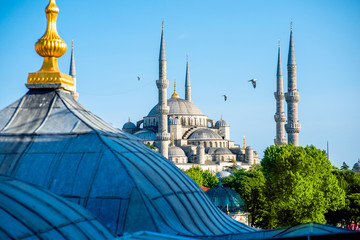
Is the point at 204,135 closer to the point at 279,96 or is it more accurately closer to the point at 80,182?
the point at 279,96

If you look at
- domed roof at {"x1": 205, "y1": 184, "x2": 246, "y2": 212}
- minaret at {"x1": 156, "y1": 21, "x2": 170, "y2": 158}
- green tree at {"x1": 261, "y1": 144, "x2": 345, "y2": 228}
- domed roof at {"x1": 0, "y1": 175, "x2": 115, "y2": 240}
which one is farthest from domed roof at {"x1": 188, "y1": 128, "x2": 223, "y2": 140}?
domed roof at {"x1": 0, "y1": 175, "x2": 115, "y2": 240}

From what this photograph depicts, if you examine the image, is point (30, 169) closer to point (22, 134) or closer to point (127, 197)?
point (22, 134)

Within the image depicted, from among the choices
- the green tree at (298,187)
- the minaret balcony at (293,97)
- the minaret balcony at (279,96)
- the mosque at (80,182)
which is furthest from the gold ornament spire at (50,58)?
the minaret balcony at (279,96)

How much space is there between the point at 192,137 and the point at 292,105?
36.3 meters

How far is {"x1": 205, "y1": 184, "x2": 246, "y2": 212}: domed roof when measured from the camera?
32.5 meters

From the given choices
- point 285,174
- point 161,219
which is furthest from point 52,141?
point 285,174

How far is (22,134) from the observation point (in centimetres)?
922

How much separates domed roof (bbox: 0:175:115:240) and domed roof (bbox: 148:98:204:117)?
77.0 meters

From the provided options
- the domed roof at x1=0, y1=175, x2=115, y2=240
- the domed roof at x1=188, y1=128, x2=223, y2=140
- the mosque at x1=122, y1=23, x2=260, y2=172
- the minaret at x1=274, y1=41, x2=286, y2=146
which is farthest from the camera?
the domed roof at x1=188, y1=128, x2=223, y2=140

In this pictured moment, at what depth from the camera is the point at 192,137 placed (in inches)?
3292

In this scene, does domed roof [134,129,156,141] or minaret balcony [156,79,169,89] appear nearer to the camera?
minaret balcony [156,79,169,89]

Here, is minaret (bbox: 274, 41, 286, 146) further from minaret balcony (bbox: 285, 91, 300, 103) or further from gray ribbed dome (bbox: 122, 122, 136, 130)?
gray ribbed dome (bbox: 122, 122, 136, 130)

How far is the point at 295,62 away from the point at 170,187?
1707 inches

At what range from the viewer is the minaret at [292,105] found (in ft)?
156
